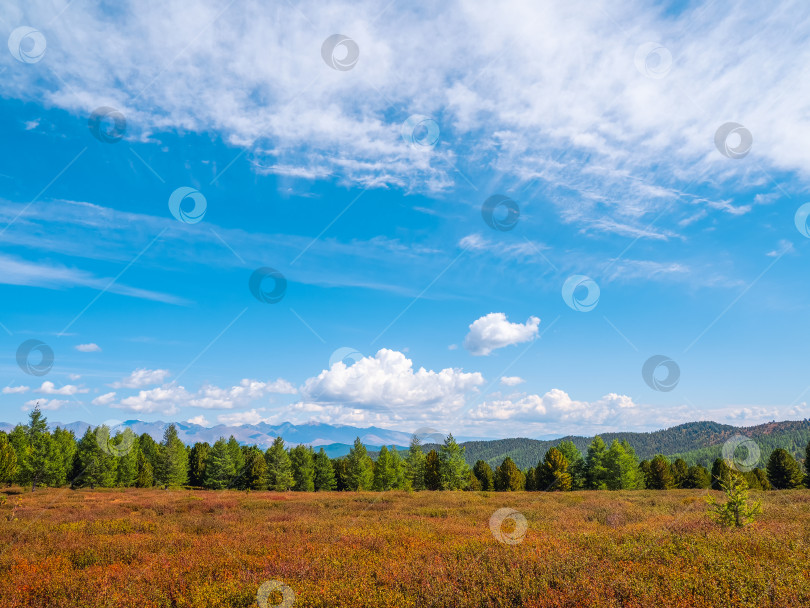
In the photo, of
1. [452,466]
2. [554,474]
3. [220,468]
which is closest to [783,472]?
[554,474]

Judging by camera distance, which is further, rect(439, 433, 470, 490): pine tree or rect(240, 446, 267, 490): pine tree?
rect(240, 446, 267, 490): pine tree

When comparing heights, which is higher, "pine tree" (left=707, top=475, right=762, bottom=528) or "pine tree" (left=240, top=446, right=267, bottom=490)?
"pine tree" (left=707, top=475, right=762, bottom=528)

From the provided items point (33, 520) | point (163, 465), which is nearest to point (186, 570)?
point (33, 520)

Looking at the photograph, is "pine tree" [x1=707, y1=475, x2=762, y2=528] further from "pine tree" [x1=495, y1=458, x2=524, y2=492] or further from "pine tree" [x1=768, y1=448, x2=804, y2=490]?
"pine tree" [x1=768, y1=448, x2=804, y2=490]

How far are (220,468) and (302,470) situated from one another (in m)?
11.1

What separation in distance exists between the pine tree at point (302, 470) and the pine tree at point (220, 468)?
8.71m

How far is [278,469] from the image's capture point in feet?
185

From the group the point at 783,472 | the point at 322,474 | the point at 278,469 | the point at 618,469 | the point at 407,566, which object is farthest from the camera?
the point at 322,474

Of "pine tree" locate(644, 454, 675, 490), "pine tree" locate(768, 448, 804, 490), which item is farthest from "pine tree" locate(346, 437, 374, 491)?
Result: "pine tree" locate(768, 448, 804, 490)

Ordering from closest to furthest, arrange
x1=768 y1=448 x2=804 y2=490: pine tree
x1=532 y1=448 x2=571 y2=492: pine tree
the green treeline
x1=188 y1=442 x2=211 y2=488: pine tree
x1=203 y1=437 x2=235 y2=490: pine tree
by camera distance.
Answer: the green treeline < x1=532 y1=448 x2=571 y2=492: pine tree < x1=768 y1=448 x2=804 y2=490: pine tree < x1=203 y1=437 x2=235 y2=490: pine tree < x1=188 y1=442 x2=211 y2=488: pine tree

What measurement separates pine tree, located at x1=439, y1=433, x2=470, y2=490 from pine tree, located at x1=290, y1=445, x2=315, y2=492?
22836 mm

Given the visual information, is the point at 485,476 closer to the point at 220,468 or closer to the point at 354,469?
the point at 354,469

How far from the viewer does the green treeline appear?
51.0m

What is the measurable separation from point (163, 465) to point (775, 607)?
69104 mm
